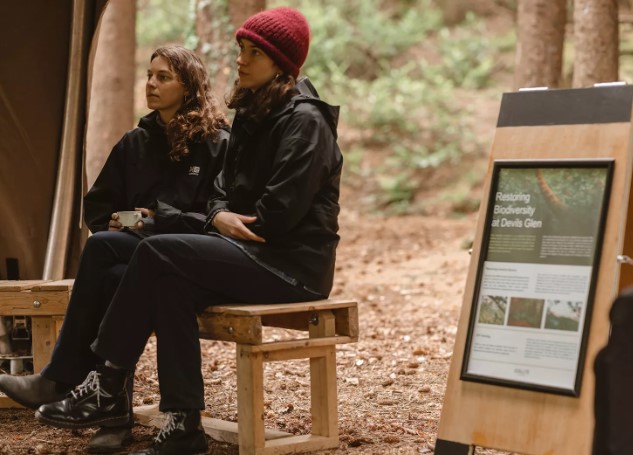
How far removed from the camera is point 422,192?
17422mm

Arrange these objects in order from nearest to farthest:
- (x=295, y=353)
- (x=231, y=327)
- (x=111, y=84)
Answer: (x=231, y=327) → (x=295, y=353) → (x=111, y=84)

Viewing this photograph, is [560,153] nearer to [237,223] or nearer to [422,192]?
[237,223]

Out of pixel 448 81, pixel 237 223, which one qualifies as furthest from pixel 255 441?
pixel 448 81

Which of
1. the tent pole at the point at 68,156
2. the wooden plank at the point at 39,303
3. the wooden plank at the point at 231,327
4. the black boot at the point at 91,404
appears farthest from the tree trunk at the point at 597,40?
the black boot at the point at 91,404

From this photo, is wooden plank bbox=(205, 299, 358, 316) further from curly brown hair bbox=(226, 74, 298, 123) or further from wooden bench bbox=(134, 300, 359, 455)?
curly brown hair bbox=(226, 74, 298, 123)

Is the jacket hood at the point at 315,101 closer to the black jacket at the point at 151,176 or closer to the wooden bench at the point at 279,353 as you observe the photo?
the black jacket at the point at 151,176

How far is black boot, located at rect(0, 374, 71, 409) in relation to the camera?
4.57m

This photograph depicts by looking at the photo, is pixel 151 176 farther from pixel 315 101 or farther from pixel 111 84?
pixel 111 84

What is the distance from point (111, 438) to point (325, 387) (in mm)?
985

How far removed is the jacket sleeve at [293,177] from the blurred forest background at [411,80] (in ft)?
33.2

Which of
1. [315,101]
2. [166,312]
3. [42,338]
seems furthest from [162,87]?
[42,338]

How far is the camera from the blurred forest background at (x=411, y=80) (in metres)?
17.3

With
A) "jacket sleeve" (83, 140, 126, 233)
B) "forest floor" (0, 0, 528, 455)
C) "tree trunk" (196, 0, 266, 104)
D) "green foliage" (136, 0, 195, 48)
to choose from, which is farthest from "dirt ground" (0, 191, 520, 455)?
"green foliage" (136, 0, 195, 48)

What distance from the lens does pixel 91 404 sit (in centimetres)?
435
